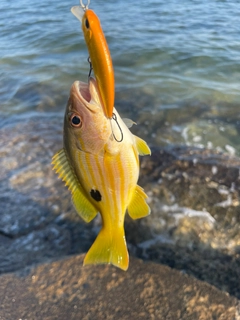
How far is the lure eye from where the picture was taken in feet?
5.98

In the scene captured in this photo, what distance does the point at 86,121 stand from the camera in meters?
1.83

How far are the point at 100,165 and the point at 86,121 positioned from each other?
30cm

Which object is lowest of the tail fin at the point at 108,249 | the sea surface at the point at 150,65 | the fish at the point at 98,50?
Answer: the sea surface at the point at 150,65

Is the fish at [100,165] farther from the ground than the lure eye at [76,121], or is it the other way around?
the lure eye at [76,121]

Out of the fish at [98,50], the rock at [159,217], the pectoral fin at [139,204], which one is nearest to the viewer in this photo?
the fish at [98,50]

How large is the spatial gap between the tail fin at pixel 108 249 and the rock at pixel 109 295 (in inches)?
31.3

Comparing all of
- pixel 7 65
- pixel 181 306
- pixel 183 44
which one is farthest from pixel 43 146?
pixel 183 44

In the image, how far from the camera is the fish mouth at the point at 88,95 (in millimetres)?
1741

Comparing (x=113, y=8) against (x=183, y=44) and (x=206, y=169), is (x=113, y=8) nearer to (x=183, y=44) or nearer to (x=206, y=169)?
(x=183, y=44)

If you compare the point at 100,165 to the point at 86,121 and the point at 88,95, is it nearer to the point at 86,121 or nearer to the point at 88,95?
the point at 86,121

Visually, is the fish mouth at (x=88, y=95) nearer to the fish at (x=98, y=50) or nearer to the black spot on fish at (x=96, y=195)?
the fish at (x=98, y=50)

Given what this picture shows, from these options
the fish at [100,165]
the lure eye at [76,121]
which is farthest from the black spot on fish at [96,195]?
the lure eye at [76,121]

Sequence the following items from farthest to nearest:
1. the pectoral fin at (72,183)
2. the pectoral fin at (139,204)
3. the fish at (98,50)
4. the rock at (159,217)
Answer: the rock at (159,217) → the pectoral fin at (139,204) → the pectoral fin at (72,183) → the fish at (98,50)

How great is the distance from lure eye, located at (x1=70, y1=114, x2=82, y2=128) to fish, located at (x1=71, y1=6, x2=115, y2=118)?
219 mm
